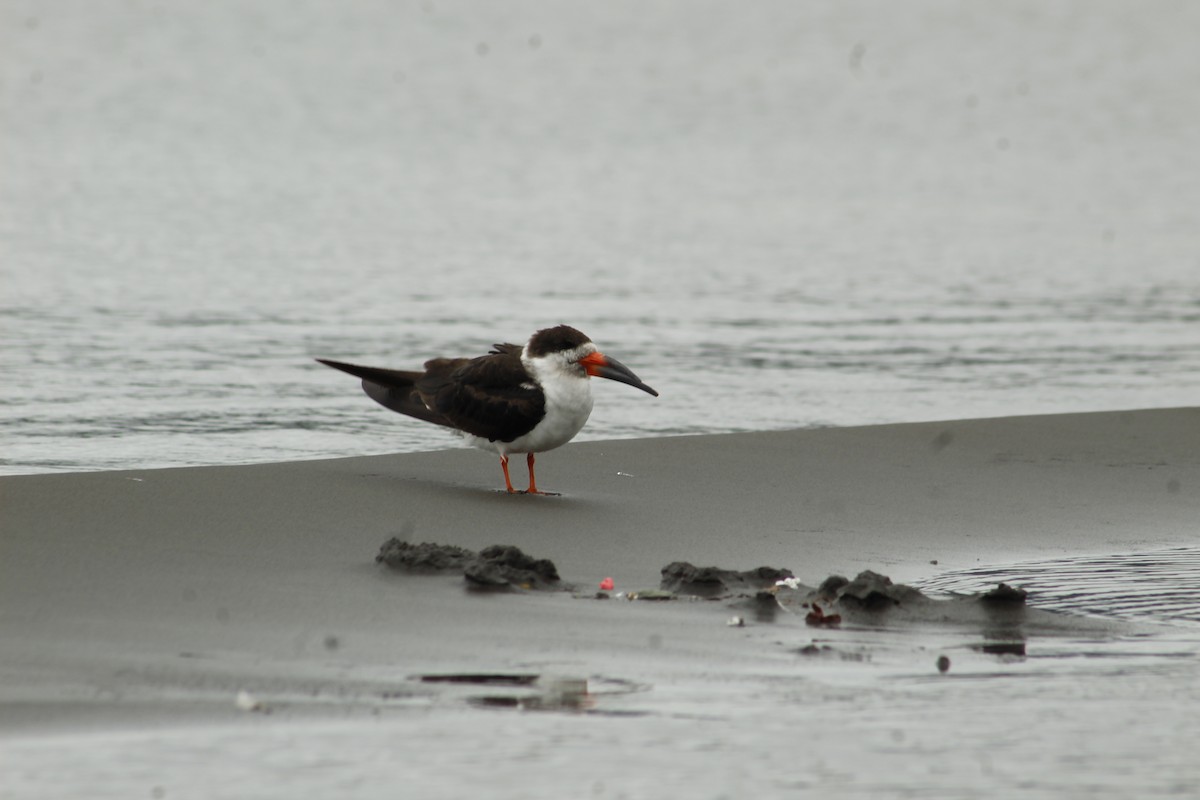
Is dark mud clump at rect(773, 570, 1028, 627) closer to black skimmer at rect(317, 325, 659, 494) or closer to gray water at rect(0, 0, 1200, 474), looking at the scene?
black skimmer at rect(317, 325, 659, 494)

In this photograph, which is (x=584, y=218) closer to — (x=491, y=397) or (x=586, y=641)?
(x=491, y=397)

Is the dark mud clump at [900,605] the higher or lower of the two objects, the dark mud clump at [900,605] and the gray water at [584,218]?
the lower

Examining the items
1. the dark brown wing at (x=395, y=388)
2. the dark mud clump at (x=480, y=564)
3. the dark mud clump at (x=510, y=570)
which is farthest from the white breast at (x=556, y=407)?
the dark mud clump at (x=510, y=570)

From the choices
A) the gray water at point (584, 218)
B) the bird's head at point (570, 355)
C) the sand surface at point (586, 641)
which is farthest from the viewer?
Answer: the gray water at point (584, 218)

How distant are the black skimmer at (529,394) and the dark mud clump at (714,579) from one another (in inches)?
65.7

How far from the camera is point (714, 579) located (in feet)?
19.0

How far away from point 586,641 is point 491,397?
259 cm

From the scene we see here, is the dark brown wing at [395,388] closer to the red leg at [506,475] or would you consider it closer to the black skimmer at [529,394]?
the black skimmer at [529,394]

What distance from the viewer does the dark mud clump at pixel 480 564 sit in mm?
5711

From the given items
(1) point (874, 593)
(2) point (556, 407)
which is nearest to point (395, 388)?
(2) point (556, 407)

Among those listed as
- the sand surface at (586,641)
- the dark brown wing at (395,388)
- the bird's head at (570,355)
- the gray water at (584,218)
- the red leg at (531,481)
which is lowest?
the sand surface at (586,641)

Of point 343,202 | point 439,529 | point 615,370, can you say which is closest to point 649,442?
point 615,370

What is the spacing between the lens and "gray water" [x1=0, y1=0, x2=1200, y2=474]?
10695 millimetres

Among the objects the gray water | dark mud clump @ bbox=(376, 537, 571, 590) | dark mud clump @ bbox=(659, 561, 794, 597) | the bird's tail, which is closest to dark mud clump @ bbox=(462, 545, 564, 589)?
dark mud clump @ bbox=(376, 537, 571, 590)
